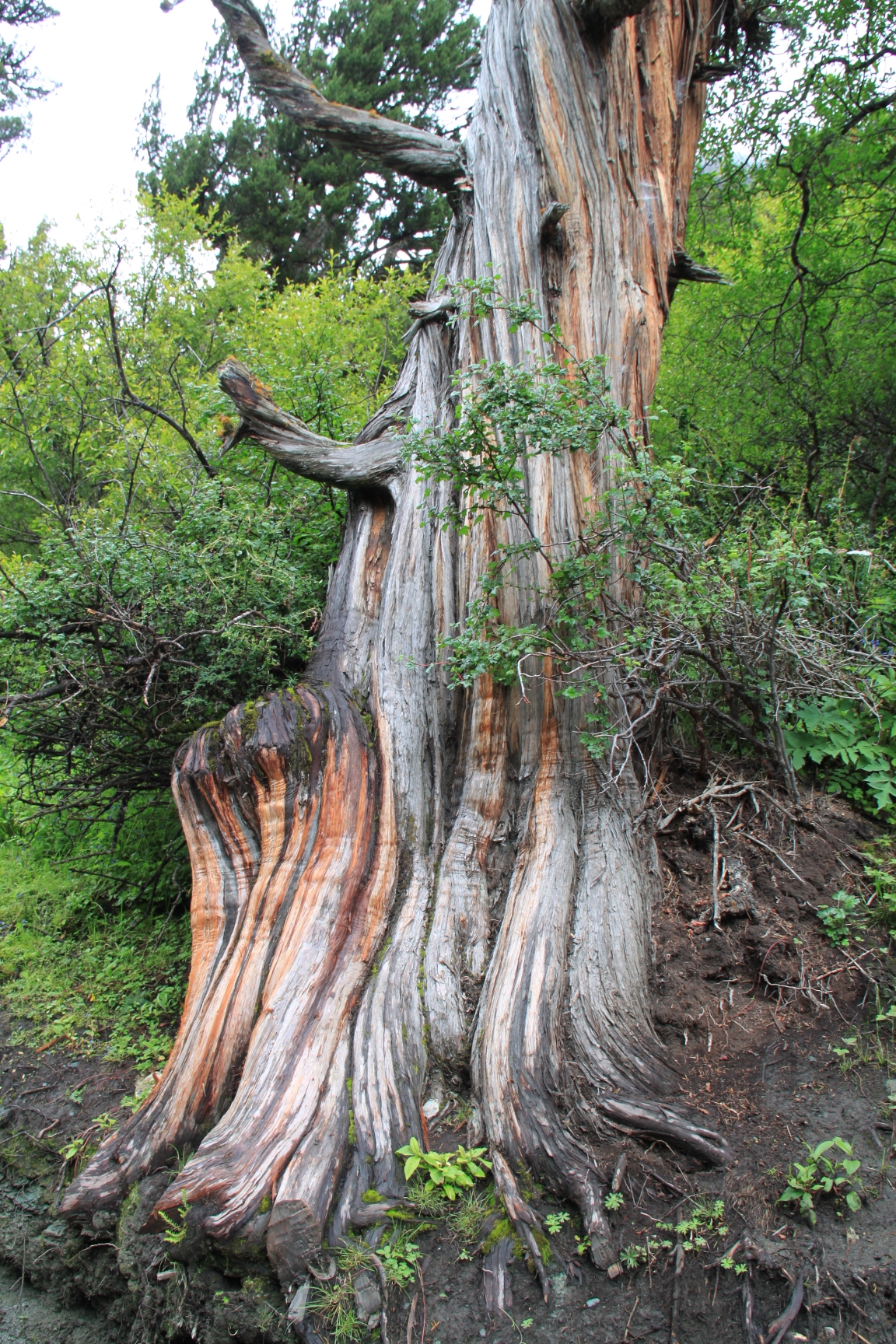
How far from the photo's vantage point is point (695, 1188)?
2676mm

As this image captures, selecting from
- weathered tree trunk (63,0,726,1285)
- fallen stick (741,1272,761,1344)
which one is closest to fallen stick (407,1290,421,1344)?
weathered tree trunk (63,0,726,1285)

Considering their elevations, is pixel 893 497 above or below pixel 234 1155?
above

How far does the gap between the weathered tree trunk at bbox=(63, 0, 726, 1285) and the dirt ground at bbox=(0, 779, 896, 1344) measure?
136 mm

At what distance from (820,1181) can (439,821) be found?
2.09 meters

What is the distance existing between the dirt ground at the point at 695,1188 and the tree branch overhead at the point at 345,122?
4.82 m

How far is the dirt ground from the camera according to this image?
2395 millimetres

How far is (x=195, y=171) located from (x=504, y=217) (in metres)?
17.0

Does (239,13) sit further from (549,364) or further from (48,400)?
(48,400)

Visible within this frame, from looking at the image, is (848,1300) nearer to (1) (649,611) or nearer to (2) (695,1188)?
(2) (695,1188)

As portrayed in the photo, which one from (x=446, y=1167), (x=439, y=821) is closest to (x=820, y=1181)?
(x=446, y=1167)

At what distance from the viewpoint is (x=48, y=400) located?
9.04m

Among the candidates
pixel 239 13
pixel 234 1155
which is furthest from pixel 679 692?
pixel 239 13

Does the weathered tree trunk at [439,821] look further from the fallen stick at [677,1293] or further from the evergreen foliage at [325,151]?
the evergreen foliage at [325,151]

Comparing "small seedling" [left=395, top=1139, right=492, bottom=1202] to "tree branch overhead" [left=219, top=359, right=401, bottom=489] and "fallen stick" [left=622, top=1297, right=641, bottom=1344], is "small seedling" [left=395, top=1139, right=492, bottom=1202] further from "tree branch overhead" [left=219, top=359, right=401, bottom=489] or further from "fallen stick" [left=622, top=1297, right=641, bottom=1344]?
"tree branch overhead" [left=219, top=359, right=401, bottom=489]
